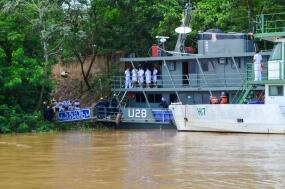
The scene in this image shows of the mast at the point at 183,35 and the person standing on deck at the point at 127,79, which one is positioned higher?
the mast at the point at 183,35

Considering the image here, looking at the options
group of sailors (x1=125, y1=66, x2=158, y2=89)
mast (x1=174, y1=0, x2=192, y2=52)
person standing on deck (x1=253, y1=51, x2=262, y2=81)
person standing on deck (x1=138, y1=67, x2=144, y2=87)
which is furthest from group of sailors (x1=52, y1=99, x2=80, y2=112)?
person standing on deck (x1=253, y1=51, x2=262, y2=81)

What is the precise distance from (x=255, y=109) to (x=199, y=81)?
18.5 ft

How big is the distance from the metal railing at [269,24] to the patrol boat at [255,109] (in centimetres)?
5

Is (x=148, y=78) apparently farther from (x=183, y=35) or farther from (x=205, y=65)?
(x=205, y=65)

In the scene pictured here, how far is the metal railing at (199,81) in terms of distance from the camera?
35.2m

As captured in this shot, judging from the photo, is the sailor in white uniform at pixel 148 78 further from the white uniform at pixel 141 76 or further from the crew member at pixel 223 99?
the crew member at pixel 223 99

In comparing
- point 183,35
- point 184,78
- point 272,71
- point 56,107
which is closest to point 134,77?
point 184,78

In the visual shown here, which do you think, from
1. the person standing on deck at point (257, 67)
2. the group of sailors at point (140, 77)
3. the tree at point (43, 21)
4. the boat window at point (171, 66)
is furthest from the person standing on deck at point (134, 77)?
the person standing on deck at point (257, 67)

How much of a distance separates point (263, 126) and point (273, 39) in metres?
3.92

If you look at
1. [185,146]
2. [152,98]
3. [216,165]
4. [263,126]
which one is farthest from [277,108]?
[216,165]

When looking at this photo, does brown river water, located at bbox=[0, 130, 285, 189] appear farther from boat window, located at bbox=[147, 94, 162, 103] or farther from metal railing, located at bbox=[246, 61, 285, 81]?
boat window, located at bbox=[147, 94, 162, 103]

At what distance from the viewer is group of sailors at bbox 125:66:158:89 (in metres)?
37.6

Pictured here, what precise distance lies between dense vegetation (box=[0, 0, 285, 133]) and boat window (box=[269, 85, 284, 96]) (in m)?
8.27

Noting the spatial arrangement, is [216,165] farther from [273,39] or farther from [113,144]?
[273,39]
